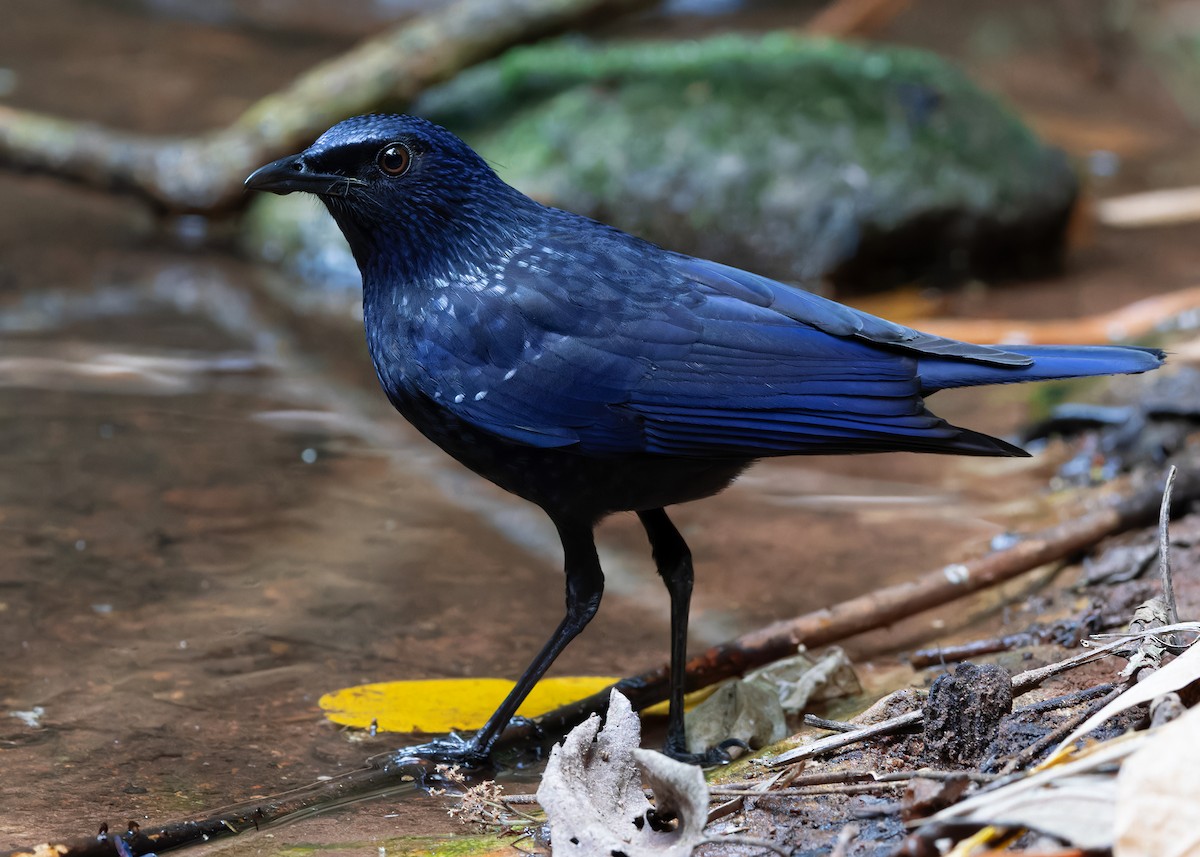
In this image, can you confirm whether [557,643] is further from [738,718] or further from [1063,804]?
[1063,804]

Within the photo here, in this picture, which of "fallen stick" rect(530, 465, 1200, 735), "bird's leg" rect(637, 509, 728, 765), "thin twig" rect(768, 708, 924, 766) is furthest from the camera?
"fallen stick" rect(530, 465, 1200, 735)

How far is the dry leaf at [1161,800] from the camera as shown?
1.88 m

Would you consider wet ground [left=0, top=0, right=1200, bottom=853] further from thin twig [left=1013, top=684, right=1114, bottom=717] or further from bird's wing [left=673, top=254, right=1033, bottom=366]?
thin twig [left=1013, top=684, right=1114, bottom=717]

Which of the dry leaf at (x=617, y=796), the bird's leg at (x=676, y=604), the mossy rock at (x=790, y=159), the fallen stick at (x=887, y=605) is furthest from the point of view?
the mossy rock at (x=790, y=159)

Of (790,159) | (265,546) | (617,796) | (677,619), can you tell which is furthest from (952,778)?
(790,159)

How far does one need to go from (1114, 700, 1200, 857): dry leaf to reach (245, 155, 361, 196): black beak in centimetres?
229

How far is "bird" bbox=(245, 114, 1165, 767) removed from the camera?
3.10 meters

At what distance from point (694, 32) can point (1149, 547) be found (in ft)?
38.9

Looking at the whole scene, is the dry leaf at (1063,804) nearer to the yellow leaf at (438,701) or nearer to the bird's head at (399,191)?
the yellow leaf at (438,701)

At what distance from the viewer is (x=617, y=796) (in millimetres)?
2557

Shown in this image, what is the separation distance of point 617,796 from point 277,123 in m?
6.62

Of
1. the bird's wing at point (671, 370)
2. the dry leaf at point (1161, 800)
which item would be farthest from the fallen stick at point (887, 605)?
the dry leaf at point (1161, 800)

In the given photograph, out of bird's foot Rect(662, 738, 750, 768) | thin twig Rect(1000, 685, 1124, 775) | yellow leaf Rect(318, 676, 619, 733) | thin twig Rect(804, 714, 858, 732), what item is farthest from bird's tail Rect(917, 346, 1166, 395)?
yellow leaf Rect(318, 676, 619, 733)

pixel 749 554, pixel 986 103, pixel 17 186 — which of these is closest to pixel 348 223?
pixel 749 554
